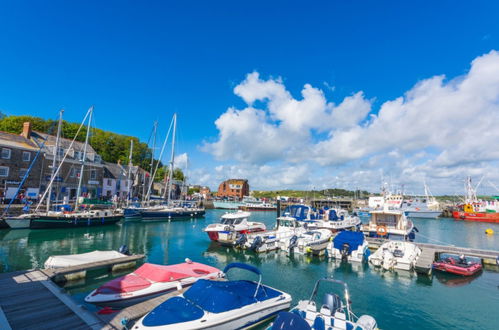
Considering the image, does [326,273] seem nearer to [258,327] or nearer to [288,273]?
[288,273]

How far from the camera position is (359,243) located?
2514 cm

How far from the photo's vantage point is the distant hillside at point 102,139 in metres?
65.0

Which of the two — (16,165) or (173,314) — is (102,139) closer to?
(16,165)

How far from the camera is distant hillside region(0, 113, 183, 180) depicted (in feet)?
213

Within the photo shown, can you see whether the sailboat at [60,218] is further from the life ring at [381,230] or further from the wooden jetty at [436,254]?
the life ring at [381,230]

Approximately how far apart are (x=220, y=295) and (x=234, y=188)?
117m

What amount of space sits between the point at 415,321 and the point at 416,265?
9641mm

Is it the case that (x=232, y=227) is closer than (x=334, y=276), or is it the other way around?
(x=334, y=276)

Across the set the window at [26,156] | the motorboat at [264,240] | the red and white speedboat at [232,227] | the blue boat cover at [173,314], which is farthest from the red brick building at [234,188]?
the blue boat cover at [173,314]

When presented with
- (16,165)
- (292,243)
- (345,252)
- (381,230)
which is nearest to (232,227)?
(292,243)

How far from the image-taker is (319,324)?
9.62 meters

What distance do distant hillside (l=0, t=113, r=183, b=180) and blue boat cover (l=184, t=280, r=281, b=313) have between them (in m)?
71.1

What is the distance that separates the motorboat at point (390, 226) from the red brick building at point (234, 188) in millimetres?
93878

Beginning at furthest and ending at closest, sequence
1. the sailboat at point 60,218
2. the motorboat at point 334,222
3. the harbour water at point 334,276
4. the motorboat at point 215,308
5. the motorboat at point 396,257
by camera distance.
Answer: the motorboat at point 334,222 → the sailboat at point 60,218 → the motorboat at point 396,257 → the harbour water at point 334,276 → the motorboat at point 215,308
